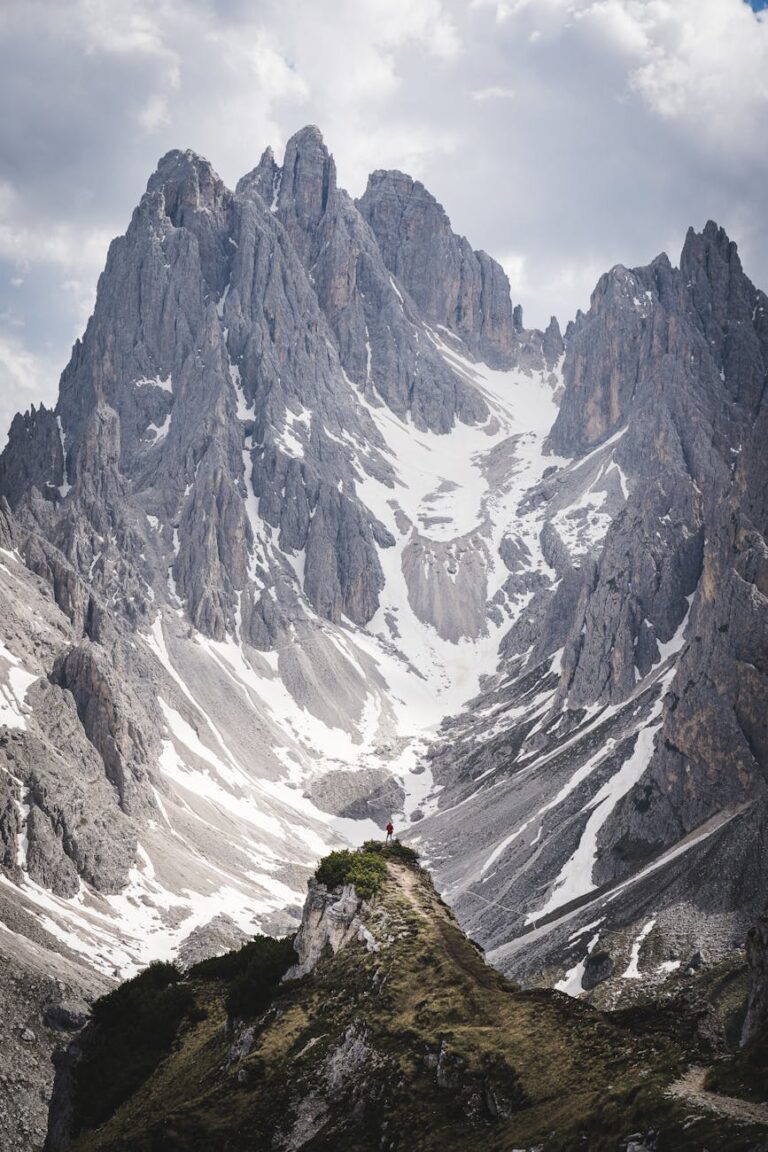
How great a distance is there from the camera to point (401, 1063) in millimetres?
29797

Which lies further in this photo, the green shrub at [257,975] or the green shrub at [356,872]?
the green shrub at [356,872]

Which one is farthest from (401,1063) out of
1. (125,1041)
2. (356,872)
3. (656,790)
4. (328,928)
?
(656,790)

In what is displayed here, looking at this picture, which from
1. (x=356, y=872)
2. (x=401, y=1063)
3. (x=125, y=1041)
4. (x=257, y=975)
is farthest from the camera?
(x=356, y=872)

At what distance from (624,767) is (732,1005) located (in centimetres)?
8596

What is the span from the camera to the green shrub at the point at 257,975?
128 feet

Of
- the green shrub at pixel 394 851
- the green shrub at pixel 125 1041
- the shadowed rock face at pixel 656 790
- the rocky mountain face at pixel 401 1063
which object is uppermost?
the green shrub at pixel 394 851

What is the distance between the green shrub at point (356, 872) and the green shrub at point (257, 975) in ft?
11.0

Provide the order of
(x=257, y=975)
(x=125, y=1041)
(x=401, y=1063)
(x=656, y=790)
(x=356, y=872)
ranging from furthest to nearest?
(x=656, y=790), (x=356, y=872), (x=257, y=975), (x=125, y=1041), (x=401, y=1063)

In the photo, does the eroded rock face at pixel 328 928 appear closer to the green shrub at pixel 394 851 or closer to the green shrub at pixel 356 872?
the green shrub at pixel 356 872

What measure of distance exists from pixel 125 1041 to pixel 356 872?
11.4 meters

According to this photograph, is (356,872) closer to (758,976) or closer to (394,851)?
(394,851)

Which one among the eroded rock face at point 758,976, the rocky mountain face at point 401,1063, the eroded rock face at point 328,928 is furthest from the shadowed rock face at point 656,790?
the eroded rock face at point 758,976

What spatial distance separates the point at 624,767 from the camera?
14975cm

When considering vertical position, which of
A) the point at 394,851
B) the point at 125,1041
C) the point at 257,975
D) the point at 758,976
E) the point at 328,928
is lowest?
the point at 758,976
